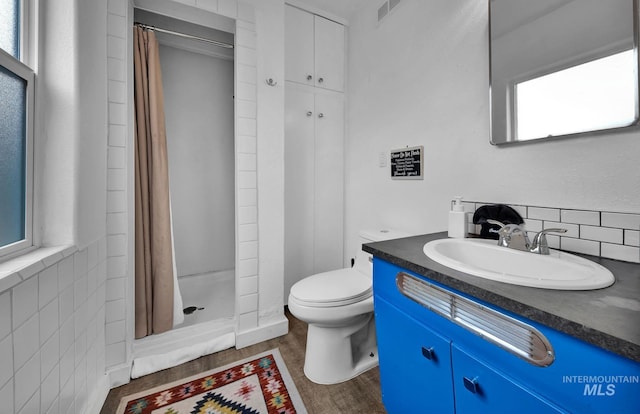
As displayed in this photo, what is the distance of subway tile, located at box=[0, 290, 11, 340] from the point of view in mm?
626

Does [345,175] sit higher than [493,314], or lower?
higher

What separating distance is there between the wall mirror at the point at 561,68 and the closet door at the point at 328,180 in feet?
4.08

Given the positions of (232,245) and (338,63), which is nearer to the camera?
(338,63)

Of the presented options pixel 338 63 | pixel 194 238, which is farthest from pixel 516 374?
pixel 194 238

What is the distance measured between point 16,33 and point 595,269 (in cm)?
197

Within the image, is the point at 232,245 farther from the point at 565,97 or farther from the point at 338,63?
the point at 565,97

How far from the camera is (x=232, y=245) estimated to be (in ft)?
8.48

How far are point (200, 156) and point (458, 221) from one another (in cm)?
223

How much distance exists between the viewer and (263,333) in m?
1.74

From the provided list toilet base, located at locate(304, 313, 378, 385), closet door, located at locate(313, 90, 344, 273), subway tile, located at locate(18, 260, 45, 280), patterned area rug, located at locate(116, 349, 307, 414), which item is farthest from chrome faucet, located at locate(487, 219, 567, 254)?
subway tile, located at locate(18, 260, 45, 280)

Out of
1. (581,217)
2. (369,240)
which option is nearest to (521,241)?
(581,217)

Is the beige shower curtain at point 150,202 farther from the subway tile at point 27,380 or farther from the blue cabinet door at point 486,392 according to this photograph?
the blue cabinet door at point 486,392

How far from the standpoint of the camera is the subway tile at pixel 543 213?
1.00 meters

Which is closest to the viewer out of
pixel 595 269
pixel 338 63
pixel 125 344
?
pixel 595 269
